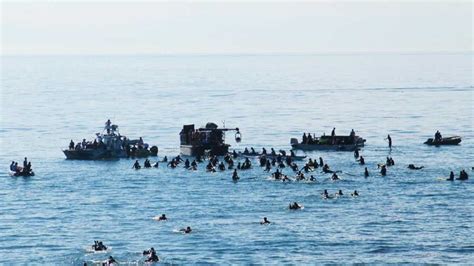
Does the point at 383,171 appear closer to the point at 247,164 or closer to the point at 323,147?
the point at 247,164

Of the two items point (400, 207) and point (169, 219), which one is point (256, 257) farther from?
Result: point (400, 207)

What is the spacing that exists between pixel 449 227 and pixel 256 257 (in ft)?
61.9

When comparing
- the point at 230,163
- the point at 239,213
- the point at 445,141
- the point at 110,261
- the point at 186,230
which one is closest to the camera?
the point at 110,261

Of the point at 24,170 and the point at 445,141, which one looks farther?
the point at 445,141

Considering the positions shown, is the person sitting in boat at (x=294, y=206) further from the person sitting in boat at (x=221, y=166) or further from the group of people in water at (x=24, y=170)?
the group of people in water at (x=24, y=170)

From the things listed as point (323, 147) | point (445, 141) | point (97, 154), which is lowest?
point (97, 154)

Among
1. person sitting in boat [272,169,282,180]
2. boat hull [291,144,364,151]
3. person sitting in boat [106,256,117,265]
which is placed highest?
boat hull [291,144,364,151]

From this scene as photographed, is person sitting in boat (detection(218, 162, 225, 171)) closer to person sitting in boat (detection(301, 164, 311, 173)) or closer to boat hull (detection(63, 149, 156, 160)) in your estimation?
person sitting in boat (detection(301, 164, 311, 173))

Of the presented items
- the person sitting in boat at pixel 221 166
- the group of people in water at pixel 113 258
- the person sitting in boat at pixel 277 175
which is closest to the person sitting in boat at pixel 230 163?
the person sitting in boat at pixel 221 166

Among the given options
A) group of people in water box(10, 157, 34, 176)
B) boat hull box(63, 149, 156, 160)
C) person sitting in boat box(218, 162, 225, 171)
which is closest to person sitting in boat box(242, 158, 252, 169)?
person sitting in boat box(218, 162, 225, 171)

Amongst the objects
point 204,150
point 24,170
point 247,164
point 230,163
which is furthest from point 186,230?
point 204,150

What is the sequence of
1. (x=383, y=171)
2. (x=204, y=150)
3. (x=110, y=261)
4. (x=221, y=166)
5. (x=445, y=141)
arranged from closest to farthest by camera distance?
(x=110, y=261), (x=383, y=171), (x=221, y=166), (x=204, y=150), (x=445, y=141)

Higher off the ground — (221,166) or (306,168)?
(221,166)

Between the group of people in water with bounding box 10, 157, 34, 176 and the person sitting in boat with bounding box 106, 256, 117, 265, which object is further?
the group of people in water with bounding box 10, 157, 34, 176
